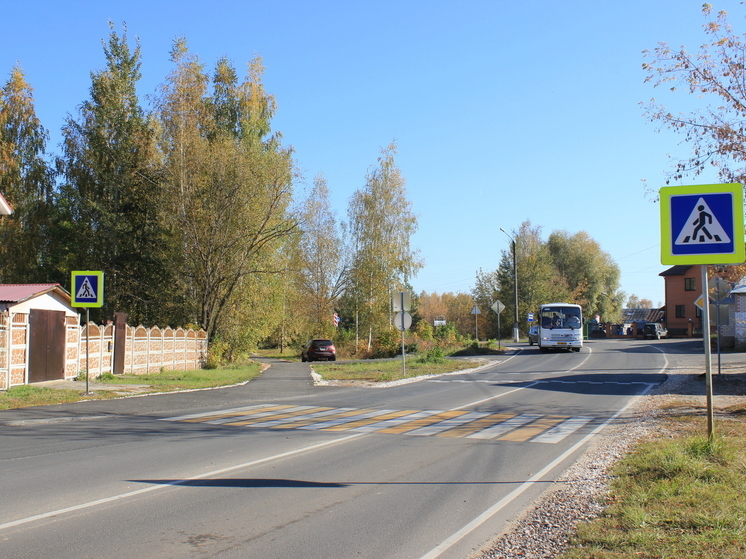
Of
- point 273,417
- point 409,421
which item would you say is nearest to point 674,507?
point 409,421

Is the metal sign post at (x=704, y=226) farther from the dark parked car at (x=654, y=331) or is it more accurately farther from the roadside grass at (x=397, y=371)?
the dark parked car at (x=654, y=331)

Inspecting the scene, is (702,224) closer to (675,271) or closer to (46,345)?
(46,345)

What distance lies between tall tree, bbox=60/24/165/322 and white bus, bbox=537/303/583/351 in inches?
953

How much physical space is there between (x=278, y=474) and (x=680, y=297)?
78.0 m

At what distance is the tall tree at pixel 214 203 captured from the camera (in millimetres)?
31938

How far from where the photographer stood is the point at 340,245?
188ft

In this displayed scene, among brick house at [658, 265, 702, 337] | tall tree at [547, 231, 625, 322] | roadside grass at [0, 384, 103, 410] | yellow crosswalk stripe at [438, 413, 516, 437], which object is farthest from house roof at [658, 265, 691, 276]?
roadside grass at [0, 384, 103, 410]

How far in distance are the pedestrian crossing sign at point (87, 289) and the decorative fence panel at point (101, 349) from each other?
90 centimetres

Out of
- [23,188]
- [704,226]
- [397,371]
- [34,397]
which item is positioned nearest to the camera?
[704,226]

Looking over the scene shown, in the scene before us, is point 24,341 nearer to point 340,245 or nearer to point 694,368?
point 694,368

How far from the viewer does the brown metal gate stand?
1902 cm

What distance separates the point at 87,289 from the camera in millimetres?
17469

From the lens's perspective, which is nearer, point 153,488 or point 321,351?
point 153,488

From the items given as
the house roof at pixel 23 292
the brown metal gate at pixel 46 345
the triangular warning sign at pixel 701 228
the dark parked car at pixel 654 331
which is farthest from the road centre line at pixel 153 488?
the dark parked car at pixel 654 331
